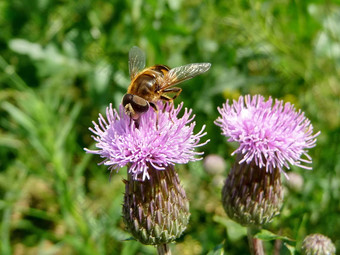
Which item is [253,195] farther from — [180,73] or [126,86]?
[126,86]

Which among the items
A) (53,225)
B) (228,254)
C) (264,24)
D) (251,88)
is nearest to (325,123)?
(251,88)

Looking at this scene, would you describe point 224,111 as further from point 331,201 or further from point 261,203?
point 331,201

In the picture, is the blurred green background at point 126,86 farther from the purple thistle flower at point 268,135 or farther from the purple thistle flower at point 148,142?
the purple thistle flower at point 148,142

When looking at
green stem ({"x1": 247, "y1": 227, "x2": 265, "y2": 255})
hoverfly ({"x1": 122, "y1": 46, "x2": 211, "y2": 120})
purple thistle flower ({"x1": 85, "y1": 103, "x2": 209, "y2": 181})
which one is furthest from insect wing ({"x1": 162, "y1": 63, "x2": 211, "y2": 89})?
green stem ({"x1": 247, "y1": 227, "x2": 265, "y2": 255})

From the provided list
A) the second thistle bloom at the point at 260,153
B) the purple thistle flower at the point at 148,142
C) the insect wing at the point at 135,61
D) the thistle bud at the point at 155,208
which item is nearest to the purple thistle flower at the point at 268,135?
the second thistle bloom at the point at 260,153

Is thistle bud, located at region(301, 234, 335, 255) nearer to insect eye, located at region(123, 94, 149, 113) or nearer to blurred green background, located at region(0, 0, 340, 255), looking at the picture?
blurred green background, located at region(0, 0, 340, 255)

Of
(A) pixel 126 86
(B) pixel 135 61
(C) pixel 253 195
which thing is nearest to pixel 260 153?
(C) pixel 253 195
